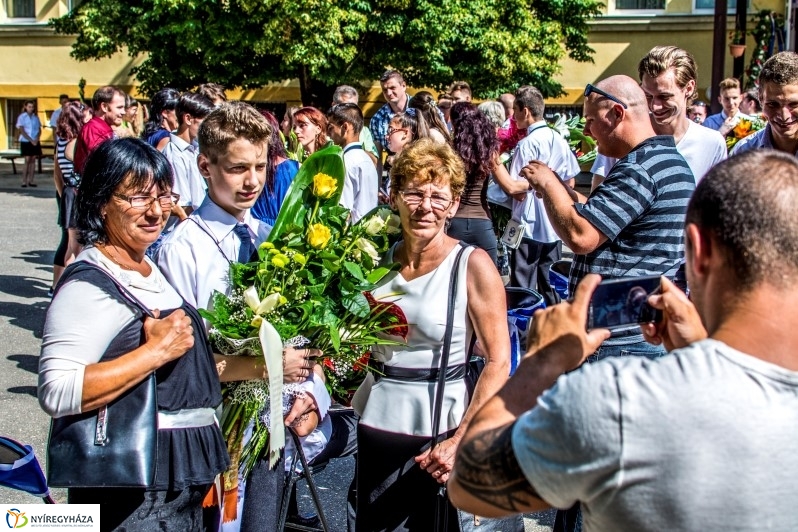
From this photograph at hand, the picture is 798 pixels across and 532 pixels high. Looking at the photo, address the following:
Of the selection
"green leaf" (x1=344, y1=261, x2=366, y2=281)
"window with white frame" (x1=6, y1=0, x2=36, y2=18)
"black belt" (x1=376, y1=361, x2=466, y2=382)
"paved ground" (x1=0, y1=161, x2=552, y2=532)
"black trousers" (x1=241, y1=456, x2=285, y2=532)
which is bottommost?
"paved ground" (x1=0, y1=161, x2=552, y2=532)

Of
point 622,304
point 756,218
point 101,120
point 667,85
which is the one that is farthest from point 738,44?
point 756,218

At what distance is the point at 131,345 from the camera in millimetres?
2814

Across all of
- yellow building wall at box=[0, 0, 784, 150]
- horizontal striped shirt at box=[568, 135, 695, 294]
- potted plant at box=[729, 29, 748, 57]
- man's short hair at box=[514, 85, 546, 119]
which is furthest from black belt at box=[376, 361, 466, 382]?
yellow building wall at box=[0, 0, 784, 150]

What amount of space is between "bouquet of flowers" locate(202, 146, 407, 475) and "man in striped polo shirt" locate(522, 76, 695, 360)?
74 centimetres

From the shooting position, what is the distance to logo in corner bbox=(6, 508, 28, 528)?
11.0ft

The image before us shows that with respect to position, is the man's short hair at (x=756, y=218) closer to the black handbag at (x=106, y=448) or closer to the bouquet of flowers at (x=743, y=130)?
the black handbag at (x=106, y=448)

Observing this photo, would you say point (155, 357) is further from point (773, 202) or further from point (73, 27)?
point (73, 27)

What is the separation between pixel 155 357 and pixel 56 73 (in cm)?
2840

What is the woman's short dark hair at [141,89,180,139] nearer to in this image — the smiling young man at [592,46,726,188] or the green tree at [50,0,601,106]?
the smiling young man at [592,46,726,188]

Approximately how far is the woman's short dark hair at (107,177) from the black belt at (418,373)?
3.35 feet

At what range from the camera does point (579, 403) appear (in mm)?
1643

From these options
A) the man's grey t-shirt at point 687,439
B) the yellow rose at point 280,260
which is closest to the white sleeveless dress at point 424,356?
the yellow rose at point 280,260

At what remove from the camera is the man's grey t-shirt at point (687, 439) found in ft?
5.23

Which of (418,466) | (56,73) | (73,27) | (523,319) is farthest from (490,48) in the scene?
(418,466)
